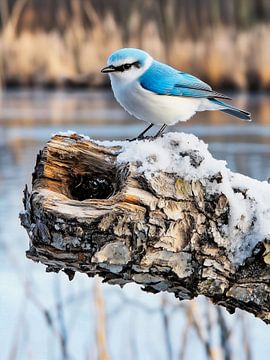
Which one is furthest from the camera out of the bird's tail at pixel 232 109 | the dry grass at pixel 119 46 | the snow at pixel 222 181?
the dry grass at pixel 119 46

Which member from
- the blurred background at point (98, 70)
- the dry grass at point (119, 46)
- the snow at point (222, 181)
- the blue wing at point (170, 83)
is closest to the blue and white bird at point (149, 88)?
the blue wing at point (170, 83)

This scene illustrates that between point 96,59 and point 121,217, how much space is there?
1679cm

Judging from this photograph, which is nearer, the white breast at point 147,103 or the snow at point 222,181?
the snow at point 222,181

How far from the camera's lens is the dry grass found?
62.8 feet


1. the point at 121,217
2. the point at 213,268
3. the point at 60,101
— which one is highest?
the point at 121,217

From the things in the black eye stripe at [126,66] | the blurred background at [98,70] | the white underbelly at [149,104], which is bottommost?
the blurred background at [98,70]

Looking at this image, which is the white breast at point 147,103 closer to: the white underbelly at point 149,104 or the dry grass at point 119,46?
the white underbelly at point 149,104

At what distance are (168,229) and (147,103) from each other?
4.04 ft

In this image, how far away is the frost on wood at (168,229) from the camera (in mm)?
2623

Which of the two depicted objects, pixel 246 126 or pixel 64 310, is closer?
pixel 64 310

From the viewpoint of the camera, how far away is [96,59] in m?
19.2

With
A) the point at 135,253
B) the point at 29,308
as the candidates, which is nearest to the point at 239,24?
the point at 29,308

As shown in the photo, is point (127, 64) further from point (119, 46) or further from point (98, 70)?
point (98, 70)

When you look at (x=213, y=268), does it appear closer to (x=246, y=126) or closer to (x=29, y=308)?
(x=29, y=308)
